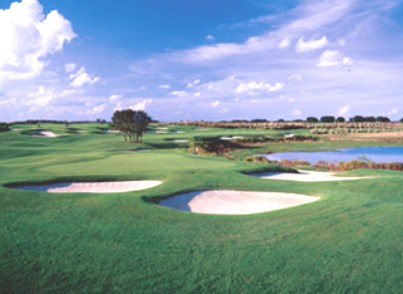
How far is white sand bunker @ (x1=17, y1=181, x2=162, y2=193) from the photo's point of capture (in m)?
15.9

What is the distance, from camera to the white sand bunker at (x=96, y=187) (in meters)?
15.9

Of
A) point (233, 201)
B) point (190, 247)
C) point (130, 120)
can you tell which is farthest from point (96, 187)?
point (130, 120)

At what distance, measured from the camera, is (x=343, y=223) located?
993 cm

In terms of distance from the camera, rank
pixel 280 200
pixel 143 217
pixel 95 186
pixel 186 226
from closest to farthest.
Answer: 1. pixel 186 226
2. pixel 143 217
3. pixel 280 200
4. pixel 95 186

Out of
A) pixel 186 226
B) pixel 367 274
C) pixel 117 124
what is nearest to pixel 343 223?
pixel 367 274

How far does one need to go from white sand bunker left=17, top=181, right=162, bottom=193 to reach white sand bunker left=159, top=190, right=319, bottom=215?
2649 millimetres

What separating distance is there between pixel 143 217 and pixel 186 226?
140 cm

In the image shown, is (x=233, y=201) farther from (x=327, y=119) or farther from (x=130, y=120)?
(x=327, y=119)

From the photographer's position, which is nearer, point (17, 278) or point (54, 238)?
point (17, 278)

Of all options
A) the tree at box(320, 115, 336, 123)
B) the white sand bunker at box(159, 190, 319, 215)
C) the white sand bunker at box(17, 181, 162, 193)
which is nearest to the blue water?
the white sand bunker at box(159, 190, 319, 215)

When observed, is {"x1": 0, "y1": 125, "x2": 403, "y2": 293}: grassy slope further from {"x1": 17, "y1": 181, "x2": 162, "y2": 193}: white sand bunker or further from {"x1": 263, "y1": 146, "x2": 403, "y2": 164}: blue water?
{"x1": 263, "y1": 146, "x2": 403, "y2": 164}: blue water

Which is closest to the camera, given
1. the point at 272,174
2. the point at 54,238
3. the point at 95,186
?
the point at 54,238

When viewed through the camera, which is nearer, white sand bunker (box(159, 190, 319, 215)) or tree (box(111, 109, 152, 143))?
white sand bunker (box(159, 190, 319, 215))

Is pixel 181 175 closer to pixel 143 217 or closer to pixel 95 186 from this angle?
pixel 95 186
